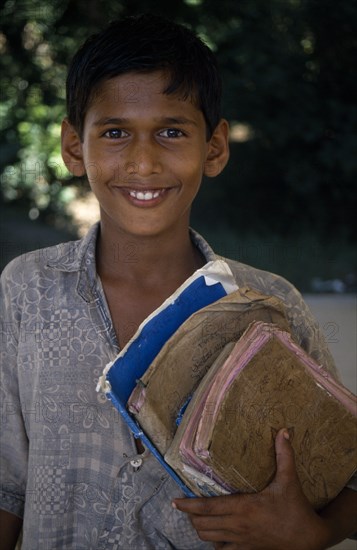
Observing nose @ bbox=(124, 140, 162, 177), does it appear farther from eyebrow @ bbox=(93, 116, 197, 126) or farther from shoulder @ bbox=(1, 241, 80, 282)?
shoulder @ bbox=(1, 241, 80, 282)

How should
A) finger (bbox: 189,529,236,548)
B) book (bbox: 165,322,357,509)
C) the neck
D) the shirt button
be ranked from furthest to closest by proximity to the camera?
the neck, the shirt button, finger (bbox: 189,529,236,548), book (bbox: 165,322,357,509)

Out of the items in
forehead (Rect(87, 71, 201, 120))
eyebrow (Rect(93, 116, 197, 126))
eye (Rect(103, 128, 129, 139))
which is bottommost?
eye (Rect(103, 128, 129, 139))

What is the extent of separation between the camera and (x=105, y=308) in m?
1.88

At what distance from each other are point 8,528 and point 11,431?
8.8 inches

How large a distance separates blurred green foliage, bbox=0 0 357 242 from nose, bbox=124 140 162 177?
3.59 m

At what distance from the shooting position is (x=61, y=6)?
502 cm

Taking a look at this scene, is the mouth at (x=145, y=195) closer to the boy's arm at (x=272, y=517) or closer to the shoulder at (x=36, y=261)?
the shoulder at (x=36, y=261)

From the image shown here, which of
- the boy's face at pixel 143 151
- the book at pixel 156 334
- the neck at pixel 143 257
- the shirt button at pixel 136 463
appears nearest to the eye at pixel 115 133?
the boy's face at pixel 143 151

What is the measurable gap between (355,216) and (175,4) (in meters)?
2.77

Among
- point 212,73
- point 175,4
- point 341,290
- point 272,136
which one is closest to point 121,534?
point 212,73

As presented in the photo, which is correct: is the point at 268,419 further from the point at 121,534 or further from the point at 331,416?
the point at 121,534

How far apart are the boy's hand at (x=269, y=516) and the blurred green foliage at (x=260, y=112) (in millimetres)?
4155

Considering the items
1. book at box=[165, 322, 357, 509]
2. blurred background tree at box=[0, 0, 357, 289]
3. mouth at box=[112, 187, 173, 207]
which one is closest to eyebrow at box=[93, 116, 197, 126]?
mouth at box=[112, 187, 173, 207]

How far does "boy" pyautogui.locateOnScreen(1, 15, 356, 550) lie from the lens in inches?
69.4
